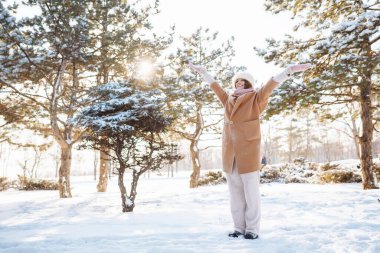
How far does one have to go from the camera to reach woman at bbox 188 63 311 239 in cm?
311

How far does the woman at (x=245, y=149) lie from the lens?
3.11 metres

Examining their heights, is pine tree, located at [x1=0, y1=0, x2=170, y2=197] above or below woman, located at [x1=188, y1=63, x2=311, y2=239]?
→ above

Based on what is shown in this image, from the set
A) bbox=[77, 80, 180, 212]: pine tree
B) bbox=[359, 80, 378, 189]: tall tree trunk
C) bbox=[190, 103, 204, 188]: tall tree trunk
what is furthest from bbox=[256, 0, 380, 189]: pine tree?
bbox=[190, 103, 204, 188]: tall tree trunk

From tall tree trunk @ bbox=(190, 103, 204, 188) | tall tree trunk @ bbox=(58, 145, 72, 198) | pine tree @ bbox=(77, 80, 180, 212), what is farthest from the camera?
tall tree trunk @ bbox=(190, 103, 204, 188)

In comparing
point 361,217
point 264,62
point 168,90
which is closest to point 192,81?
point 168,90

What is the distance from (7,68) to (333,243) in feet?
39.8

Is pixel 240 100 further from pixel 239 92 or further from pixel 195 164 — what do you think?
pixel 195 164

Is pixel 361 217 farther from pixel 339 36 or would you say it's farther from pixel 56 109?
pixel 56 109

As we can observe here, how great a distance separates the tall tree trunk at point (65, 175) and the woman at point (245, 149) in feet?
33.8

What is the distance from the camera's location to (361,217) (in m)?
4.11

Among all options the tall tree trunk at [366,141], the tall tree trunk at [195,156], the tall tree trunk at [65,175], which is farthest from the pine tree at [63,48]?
the tall tree trunk at [366,141]

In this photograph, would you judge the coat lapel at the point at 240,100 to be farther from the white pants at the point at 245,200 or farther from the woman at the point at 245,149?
the white pants at the point at 245,200

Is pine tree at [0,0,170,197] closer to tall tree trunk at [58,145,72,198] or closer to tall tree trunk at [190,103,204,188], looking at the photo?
tall tree trunk at [58,145,72,198]

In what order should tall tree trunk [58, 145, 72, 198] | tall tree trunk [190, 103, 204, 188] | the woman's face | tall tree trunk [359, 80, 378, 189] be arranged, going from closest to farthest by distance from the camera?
the woman's face < tall tree trunk [359, 80, 378, 189] < tall tree trunk [58, 145, 72, 198] < tall tree trunk [190, 103, 204, 188]
